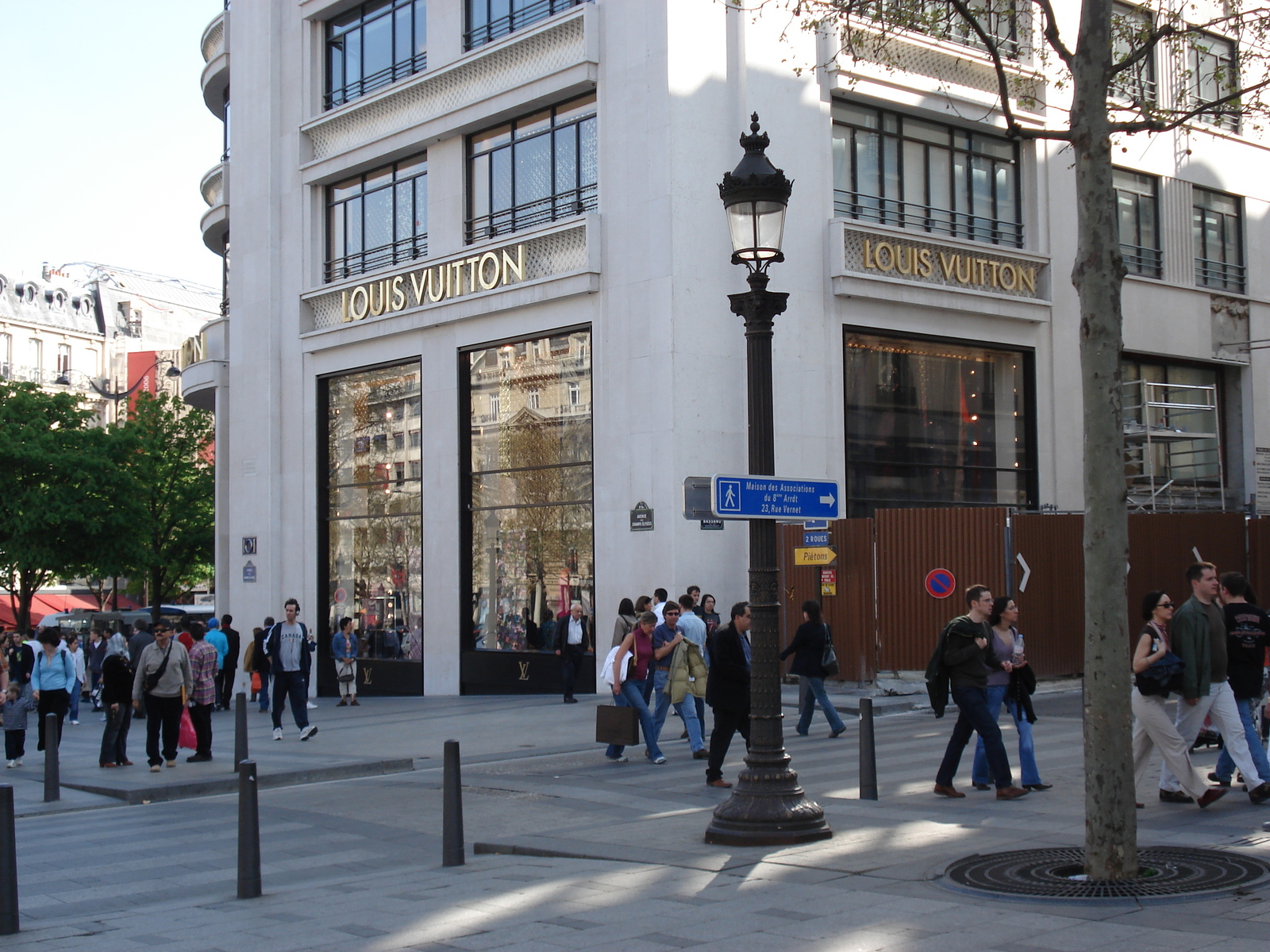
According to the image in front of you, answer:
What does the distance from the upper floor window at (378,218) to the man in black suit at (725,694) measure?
15.9 metres

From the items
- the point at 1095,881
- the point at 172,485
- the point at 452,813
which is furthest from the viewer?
the point at 172,485

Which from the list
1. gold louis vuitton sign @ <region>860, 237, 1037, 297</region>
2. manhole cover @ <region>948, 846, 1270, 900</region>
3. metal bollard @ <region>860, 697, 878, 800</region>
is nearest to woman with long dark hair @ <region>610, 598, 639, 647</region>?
metal bollard @ <region>860, 697, 878, 800</region>

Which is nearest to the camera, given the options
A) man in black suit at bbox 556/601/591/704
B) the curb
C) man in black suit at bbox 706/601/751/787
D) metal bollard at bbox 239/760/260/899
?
metal bollard at bbox 239/760/260/899

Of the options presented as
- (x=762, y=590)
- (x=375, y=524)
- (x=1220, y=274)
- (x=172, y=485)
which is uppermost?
(x=1220, y=274)

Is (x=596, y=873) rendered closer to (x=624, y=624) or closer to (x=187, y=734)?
(x=624, y=624)

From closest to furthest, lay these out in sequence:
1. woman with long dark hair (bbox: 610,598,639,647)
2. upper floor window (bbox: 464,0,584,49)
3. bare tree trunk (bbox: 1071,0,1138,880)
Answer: bare tree trunk (bbox: 1071,0,1138,880) → woman with long dark hair (bbox: 610,598,639,647) → upper floor window (bbox: 464,0,584,49)

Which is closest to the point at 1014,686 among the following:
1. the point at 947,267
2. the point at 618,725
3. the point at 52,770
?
the point at 618,725

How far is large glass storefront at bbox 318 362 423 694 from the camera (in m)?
26.5

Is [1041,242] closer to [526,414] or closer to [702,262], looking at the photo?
[702,262]

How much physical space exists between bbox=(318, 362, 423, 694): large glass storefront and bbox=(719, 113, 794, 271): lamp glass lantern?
17860 millimetres

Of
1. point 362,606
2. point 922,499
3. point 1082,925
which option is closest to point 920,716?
point 922,499

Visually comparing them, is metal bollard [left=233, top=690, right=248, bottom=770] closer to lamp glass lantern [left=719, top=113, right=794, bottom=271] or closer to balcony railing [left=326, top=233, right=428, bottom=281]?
lamp glass lantern [left=719, top=113, right=794, bottom=271]

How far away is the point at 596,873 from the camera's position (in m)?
8.41

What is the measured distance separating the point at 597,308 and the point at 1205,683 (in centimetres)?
1477
